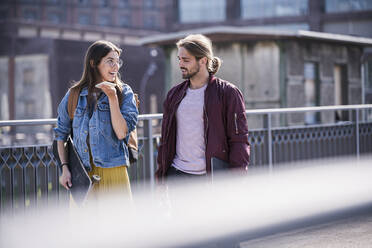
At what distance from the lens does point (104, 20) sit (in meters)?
71.8

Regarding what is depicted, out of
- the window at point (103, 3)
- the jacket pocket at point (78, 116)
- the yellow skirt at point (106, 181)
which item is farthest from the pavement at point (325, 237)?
the window at point (103, 3)

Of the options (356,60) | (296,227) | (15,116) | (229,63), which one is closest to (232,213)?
(296,227)

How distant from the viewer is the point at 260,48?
58.4ft

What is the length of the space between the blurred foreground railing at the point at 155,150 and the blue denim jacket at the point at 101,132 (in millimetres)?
1504

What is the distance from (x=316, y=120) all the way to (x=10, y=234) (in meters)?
13.7

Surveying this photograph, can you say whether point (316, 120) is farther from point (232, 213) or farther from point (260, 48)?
point (232, 213)

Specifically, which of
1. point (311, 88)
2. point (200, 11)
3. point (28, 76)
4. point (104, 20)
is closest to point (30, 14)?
point (104, 20)

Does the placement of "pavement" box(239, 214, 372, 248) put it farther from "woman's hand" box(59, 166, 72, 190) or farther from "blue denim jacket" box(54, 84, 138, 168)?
"woman's hand" box(59, 166, 72, 190)

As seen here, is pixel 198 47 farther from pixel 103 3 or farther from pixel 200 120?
pixel 103 3

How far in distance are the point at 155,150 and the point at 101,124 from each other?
2.90m

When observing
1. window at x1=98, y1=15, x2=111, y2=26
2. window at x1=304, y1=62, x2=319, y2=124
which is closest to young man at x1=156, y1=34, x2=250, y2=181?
window at x1=304, y1=62, x2=319, y2=124

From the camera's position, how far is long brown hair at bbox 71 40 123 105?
432cm

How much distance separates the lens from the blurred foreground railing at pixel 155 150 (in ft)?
18.9

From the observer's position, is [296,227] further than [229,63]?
No
